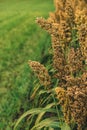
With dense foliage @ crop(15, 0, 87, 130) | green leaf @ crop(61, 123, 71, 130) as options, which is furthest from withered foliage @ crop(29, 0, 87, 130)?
green leaf @ crop(61, 123, 71, 130)

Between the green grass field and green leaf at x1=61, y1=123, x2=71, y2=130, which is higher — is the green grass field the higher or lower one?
the higher one

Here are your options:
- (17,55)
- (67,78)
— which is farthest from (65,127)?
(17,55)

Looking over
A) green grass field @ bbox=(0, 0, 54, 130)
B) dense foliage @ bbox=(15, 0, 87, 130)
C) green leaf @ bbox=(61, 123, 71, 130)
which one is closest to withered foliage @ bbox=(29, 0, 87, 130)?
dense foliage @ bbox=(15, 0, 87, 130)

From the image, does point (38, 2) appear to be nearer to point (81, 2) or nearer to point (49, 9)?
point (49, 9)

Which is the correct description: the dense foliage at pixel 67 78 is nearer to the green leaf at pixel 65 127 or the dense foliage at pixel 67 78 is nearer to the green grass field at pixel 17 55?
the green leaf at pixel 65 127

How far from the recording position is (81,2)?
7645 mm

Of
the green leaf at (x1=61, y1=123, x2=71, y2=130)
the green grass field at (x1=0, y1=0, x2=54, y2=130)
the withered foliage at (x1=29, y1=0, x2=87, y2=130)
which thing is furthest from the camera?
the green grass field at (x1=0, y1=0, x2=54, y2=130)

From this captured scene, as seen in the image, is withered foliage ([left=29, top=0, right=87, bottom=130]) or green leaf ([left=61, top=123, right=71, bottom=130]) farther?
green leaf ([left=61, top=123, right=71, bottom=130])

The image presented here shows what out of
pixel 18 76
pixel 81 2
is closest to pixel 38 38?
pixel 18 76

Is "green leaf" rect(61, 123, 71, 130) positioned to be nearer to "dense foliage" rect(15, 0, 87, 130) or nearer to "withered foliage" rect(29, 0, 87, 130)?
"dense foliage" rect(15, 0, 87, 130)

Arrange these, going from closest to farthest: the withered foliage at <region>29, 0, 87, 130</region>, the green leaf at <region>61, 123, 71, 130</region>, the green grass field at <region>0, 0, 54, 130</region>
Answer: the withered foliage at <region>29, 0, 87, 130</region>, the green leaf at <region>61, 123, 71, 130</region>, the green grass field at <region>0, 0, 54, 130</region>

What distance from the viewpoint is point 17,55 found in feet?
31.9

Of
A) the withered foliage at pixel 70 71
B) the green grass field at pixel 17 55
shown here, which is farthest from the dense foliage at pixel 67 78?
the green grass field at pixel 17 55

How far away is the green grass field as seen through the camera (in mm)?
7039
